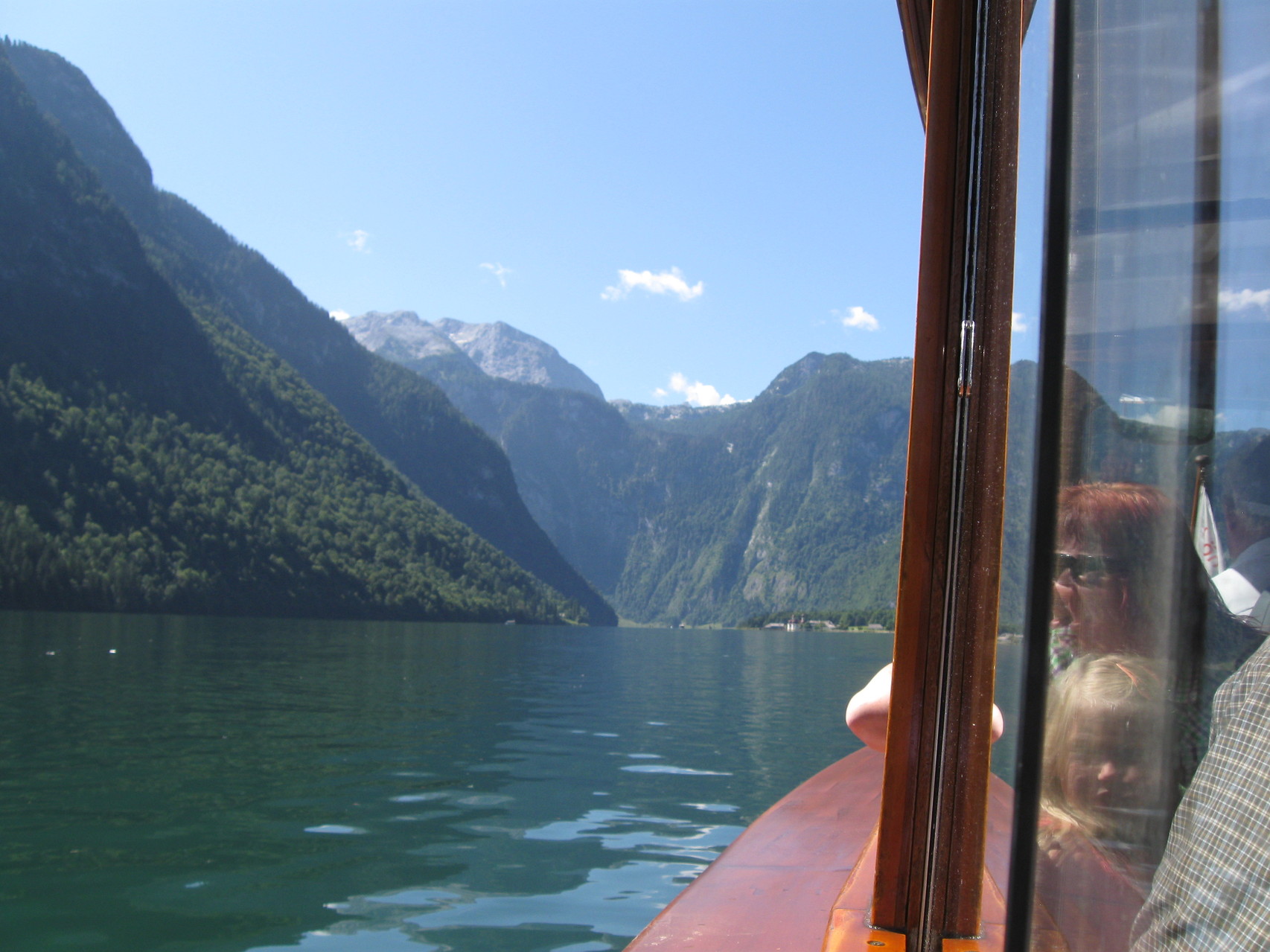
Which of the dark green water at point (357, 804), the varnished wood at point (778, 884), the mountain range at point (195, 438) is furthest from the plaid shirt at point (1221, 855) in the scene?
the mountain range at point (195, 438)

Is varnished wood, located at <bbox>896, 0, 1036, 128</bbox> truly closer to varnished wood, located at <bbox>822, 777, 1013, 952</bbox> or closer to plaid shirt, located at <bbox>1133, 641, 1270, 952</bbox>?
varnished wood, located at <bbox>822, 777, 1013, 952</bbox>

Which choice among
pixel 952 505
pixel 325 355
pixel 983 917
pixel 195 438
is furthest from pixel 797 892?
pixel 325 355

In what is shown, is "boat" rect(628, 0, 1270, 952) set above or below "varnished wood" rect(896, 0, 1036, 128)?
below

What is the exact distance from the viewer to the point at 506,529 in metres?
132

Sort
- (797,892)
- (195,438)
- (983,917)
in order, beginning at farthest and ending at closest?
1. (195,438)
2. (797,892)
3. (983,917)

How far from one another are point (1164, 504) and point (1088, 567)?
0.06 metres

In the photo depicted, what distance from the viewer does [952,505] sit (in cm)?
134

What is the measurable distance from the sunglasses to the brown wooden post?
0.69 metres

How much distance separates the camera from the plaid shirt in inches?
20.5

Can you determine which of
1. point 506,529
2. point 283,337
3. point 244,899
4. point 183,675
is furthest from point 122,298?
point 244,899

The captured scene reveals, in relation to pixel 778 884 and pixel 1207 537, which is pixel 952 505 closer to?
pixel 1207 537

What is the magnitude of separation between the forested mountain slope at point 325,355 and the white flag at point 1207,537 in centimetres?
12659

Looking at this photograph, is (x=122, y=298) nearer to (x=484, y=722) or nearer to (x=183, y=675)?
(x=183, y=675)

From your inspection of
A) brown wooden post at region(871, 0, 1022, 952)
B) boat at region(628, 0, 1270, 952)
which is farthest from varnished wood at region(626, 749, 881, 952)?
boat at region(628, 0, 1270, 952)
